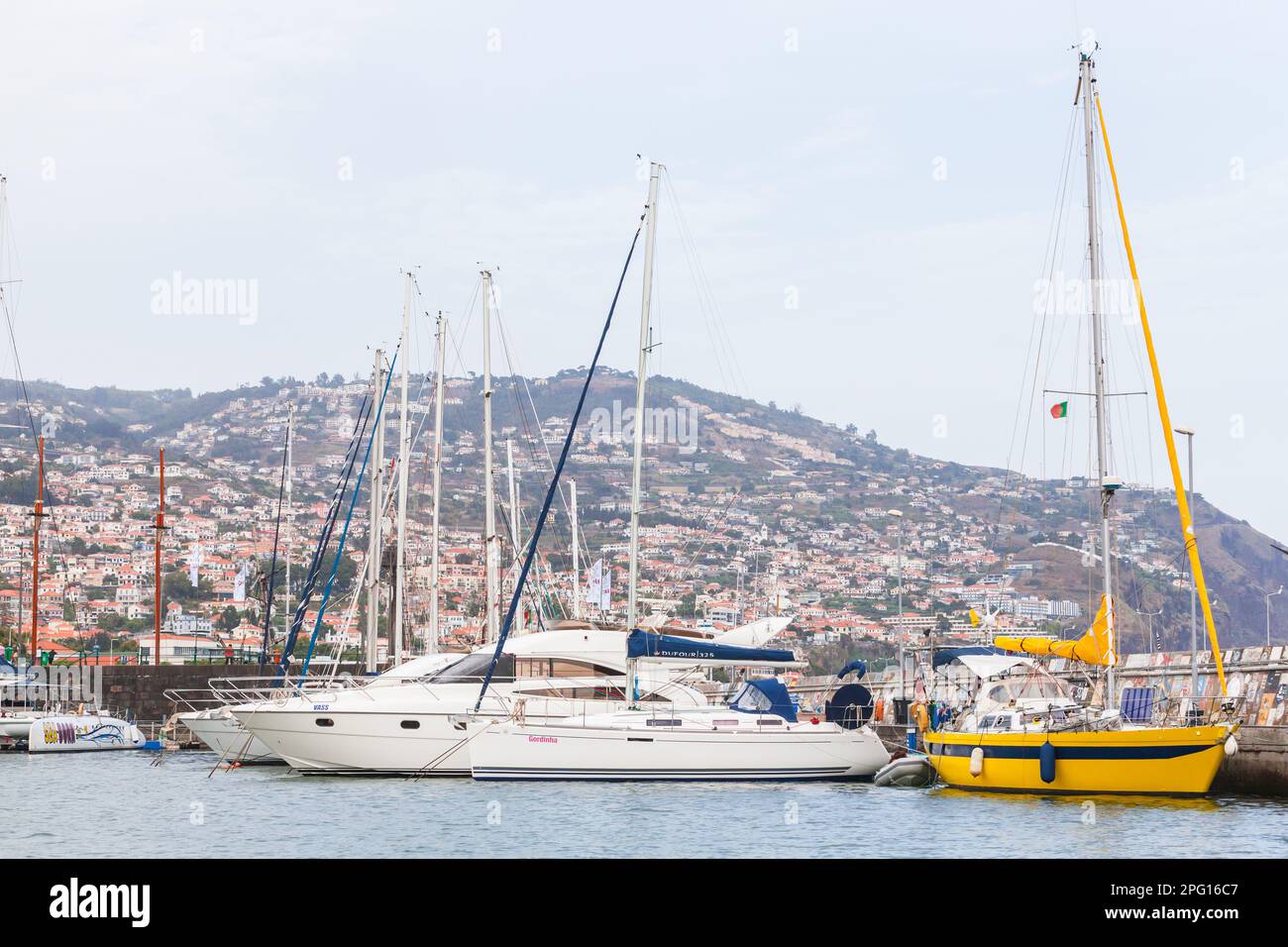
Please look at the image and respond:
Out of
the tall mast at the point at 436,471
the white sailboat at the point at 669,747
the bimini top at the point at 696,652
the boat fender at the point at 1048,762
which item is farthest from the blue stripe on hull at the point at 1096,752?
the tall mast at the point at 436,471

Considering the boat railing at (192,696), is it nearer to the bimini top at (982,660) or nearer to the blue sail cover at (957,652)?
the blue sail cover at (957,652)

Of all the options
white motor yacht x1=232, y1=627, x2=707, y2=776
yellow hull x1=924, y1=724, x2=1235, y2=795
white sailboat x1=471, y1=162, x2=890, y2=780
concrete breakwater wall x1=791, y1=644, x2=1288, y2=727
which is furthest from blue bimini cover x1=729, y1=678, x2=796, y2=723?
yellow hull x1=924, y1=724, x2=1235, y2=795

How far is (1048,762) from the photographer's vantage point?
80.4ft

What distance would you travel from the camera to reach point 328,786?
28328 mm

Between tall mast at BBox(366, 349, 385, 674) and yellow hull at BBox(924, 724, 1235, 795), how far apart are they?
66.0ft

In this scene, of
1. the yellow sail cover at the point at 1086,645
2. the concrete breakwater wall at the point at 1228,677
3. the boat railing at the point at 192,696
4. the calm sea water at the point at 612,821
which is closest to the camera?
the calm sea water at the point at 612,821

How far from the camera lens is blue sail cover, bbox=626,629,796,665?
2948cm

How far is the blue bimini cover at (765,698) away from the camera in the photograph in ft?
97.0

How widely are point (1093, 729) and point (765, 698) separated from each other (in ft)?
23.7

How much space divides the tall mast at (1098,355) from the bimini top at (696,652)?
707 cm

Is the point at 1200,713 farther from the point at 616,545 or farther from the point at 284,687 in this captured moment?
the point at 616,545
